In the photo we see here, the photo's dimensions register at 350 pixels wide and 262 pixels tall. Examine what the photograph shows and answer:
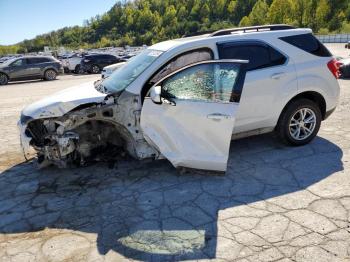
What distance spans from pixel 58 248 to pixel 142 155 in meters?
1.77

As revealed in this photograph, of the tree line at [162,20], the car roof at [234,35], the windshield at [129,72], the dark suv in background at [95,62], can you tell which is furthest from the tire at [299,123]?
the tree line at [162,20]

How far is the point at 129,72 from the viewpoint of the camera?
5.30m

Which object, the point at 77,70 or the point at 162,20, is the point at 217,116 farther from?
the point at 162,20

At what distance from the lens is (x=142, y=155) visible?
5023mm

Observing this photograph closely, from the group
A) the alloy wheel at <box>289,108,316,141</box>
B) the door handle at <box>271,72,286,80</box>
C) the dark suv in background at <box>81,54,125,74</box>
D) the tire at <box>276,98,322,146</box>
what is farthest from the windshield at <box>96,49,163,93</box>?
the dark suv in background at <box>81,54,125,74</box>

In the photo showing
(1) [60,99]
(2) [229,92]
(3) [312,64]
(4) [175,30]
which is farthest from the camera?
(4) [175,30]

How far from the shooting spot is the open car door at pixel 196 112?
4484 millimetres

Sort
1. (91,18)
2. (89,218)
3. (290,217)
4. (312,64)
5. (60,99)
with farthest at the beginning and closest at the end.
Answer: (91,18) → (312,64) → (60,99) → (89,218) → (290,217)

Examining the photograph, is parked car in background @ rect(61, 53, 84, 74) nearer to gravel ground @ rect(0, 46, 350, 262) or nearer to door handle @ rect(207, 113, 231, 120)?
gravel ground @ rect(0, 46, 350, 262)

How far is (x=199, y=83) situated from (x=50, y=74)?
736 inches

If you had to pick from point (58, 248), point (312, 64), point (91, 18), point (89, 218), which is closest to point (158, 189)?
point (89, 218)

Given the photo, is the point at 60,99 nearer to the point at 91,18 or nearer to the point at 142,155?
the point at 142,155

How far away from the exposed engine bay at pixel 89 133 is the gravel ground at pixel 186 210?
0.86 feet

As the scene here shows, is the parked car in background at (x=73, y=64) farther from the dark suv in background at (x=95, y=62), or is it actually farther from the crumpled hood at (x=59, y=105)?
the crumpled hood at (x=59, y=105)
